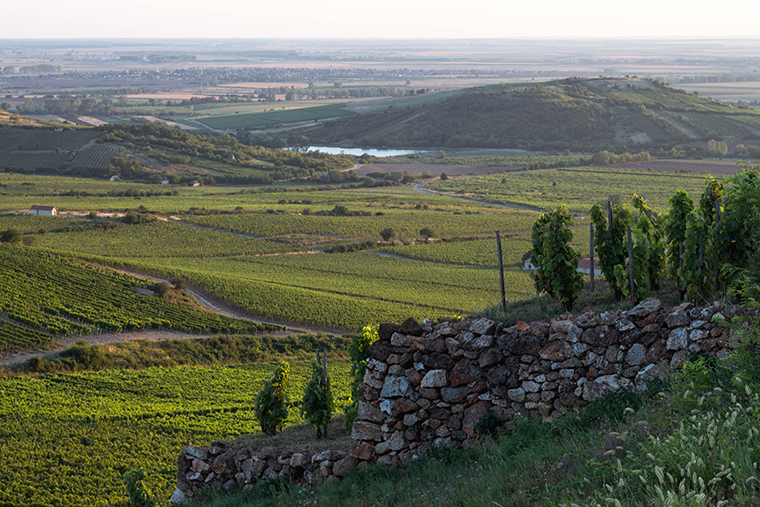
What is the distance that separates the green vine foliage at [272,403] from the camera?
1759cm

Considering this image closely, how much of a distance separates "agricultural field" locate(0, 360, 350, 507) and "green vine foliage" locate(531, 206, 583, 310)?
43.1 feet

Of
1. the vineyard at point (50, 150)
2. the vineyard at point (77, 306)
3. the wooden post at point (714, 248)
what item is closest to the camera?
the wooden post at point (714, 248)

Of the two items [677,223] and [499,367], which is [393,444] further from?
[677,223]

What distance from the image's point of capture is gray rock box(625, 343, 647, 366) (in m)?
9.23

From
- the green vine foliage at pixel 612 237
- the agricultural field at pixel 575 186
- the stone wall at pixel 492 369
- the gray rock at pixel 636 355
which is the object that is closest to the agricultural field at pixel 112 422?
the stone wall at pixel 492 369

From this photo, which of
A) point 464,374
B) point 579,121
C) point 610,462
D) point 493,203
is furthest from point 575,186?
point 610,462

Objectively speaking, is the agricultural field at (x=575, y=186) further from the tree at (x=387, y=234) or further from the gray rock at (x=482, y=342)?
the gray rock at (x=482, y=342)

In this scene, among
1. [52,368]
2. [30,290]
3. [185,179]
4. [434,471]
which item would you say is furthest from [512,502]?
[185,179]

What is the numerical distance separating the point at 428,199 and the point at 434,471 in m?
98.9

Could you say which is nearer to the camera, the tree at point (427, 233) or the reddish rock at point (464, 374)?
the reddish rock at point (464, 374)

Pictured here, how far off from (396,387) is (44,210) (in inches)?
3591

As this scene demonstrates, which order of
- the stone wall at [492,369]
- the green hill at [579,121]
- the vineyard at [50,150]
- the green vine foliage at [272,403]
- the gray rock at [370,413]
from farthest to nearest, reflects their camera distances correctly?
the green hill at [579,121] → the vineyard at [50,150] → the green vine foliage at [272,403] → the gray rock at [370,413] → the stone wall at [492,369]

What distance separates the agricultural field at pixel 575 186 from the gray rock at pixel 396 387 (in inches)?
3351

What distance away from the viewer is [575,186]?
11806 cm
